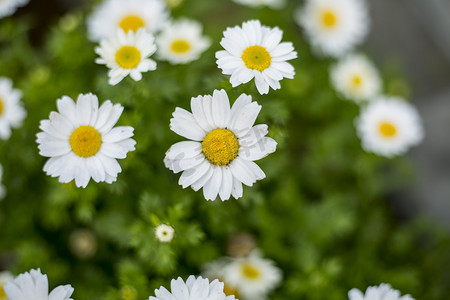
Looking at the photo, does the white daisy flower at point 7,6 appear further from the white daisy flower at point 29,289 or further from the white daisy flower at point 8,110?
the white daisy flower at point 29,289

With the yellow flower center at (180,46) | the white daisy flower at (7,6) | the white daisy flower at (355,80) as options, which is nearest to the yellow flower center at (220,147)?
the yellow flower center at (180,46)

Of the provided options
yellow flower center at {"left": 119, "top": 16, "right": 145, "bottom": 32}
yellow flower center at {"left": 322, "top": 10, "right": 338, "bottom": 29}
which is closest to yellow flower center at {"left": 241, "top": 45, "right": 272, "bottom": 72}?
yellow flower center at {"left": 119, "top": 16, "right": 145, "bottom": 32}

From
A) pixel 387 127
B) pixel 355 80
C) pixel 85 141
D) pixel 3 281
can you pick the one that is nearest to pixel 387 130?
pixel 387 127

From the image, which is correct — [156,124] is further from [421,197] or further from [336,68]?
[421,197]

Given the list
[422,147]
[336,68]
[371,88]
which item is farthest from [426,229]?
[336,68]

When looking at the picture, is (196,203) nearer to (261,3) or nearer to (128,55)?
(128,55)

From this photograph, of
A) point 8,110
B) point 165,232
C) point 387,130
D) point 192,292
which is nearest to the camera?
point 192,292
